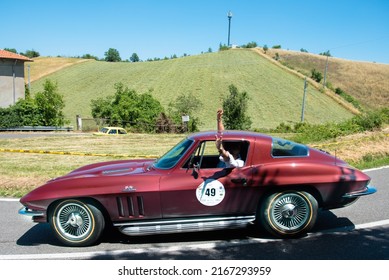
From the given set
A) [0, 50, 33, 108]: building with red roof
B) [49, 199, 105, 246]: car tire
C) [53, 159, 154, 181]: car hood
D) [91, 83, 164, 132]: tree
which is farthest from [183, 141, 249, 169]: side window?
[0, 50, 33, 108]: building with red roof

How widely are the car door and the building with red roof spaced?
4324cm

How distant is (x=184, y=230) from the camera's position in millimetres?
4477

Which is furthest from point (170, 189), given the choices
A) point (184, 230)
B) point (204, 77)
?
point (204, 77)

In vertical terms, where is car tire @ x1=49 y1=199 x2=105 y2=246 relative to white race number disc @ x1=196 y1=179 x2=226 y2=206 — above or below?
below

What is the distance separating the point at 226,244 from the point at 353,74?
3143 inches

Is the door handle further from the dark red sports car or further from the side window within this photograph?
the side window

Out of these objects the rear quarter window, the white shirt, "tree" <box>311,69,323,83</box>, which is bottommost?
the white shirt

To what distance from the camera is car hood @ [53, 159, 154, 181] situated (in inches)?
189

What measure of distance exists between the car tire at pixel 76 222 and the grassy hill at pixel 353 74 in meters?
61.3

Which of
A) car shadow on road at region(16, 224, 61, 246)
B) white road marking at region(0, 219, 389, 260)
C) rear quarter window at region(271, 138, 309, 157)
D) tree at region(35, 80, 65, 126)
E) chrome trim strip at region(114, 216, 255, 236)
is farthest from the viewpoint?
tree at region(35, 80, 65, 126)

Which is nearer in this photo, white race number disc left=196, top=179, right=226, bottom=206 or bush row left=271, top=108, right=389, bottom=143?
white race number disc left=196, top=179, right=226, bottom=206

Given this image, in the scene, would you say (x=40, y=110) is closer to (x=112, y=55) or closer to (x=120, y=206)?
(x=120, y=206)

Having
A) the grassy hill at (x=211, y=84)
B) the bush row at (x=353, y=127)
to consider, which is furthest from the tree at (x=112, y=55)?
the bush row at (x=353, y=127)
